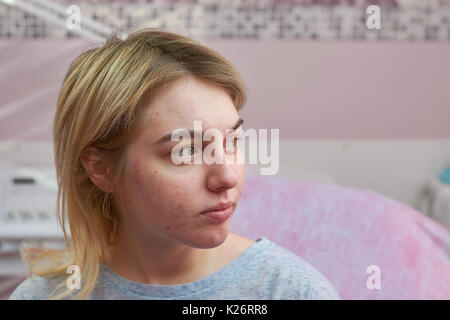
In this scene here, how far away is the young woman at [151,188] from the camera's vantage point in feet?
1.56

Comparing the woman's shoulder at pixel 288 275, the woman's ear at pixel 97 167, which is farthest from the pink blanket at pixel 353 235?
the woman's ear at pixel 97 167

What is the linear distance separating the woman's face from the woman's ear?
0.05m

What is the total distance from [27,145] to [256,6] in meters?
0.66

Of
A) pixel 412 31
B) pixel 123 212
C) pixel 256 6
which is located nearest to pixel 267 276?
pixel 123 212

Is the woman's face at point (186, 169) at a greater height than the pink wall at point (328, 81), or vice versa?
the pink wall at point (328, 81)

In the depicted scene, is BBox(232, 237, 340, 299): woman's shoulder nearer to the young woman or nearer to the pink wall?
the young woman

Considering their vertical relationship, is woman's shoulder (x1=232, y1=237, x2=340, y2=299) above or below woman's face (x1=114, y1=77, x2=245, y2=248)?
below

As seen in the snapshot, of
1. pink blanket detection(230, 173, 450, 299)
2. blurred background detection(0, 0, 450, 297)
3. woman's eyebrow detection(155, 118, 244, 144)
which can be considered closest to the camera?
woman's eyebrow detection(155, 118, 244, 144)

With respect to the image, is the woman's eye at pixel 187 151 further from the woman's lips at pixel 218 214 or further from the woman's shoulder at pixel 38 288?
the woman's shoulder at pixel 38 288

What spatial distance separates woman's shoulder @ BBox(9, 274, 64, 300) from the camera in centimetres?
62

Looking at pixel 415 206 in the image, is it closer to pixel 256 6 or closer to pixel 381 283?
pixel 381 283

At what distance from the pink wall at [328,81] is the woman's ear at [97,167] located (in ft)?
2.30

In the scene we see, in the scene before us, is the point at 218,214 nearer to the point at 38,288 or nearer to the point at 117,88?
the point at 117,88

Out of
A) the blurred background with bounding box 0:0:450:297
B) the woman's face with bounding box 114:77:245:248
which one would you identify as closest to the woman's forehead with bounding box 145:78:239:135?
the woman's face with bounding box 114:77:245:248
